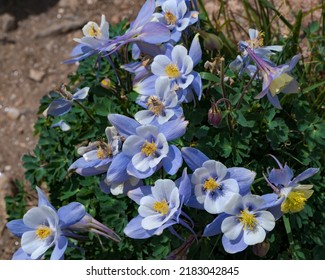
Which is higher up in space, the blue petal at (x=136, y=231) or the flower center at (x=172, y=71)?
the flower center at (x=172, y=71)

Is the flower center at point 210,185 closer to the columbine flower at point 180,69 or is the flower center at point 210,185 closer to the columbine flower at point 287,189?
the columbine flower at point 287,189

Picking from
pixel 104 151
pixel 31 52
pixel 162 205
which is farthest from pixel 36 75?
pixel 162 205

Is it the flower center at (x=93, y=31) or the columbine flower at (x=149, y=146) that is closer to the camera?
the columbine flower at (x=149, y=146)

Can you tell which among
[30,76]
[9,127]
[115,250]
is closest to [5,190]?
[9,127]

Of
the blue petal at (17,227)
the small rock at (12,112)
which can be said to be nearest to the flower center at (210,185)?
the blue petal at (17,227)

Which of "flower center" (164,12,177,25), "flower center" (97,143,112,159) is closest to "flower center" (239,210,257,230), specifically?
"flower center" (97,143,112,159)

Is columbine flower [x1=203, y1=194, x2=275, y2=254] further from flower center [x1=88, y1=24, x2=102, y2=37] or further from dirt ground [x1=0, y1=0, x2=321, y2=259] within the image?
dirt ground [x1=0, y1=0, x2=321, y2=259]
